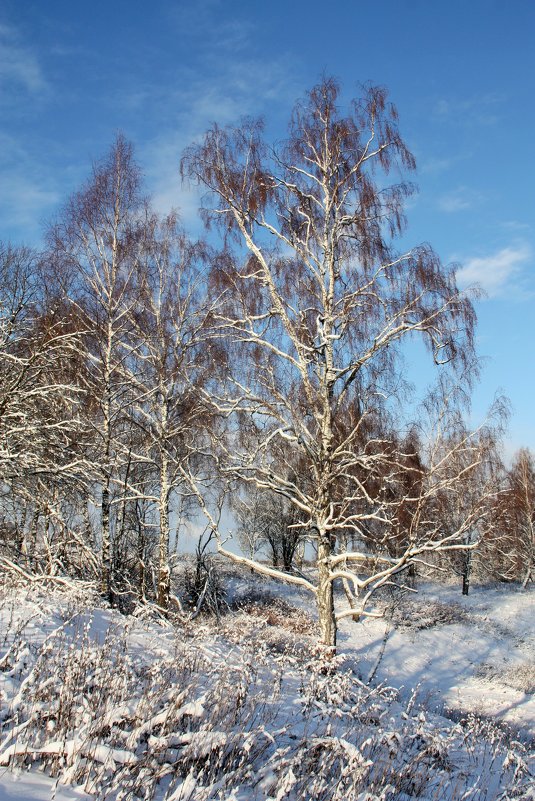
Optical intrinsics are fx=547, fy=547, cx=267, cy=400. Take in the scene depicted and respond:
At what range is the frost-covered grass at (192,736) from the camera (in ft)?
8.51

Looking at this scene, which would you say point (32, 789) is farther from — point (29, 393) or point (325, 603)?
point (29, 393)

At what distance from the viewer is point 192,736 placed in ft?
9.64

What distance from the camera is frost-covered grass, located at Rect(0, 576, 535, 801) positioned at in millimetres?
2594

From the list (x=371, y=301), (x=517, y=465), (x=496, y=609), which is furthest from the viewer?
(x=517, y=465)

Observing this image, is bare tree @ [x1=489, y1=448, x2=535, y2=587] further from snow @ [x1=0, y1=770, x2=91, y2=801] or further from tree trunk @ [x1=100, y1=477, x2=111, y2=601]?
snow @ [x1=0, y1=770, x2=91, y2=801]

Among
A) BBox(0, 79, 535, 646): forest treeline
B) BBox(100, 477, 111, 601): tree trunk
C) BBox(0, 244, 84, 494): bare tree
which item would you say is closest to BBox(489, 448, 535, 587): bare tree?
BBox(0, 79, 535, 646): forest treeline

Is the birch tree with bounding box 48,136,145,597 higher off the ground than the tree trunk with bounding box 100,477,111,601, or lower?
higher

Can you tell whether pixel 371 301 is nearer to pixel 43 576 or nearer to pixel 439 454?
pixel 439 454

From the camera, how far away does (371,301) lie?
838cm

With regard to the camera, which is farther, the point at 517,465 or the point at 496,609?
the point at 517,465

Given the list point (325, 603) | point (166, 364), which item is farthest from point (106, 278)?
point (325, 603)

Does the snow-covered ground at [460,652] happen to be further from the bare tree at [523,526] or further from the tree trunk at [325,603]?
the bare tree at [523,526]

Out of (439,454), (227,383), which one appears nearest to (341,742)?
(439,454)

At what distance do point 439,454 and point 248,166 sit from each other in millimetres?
5331
